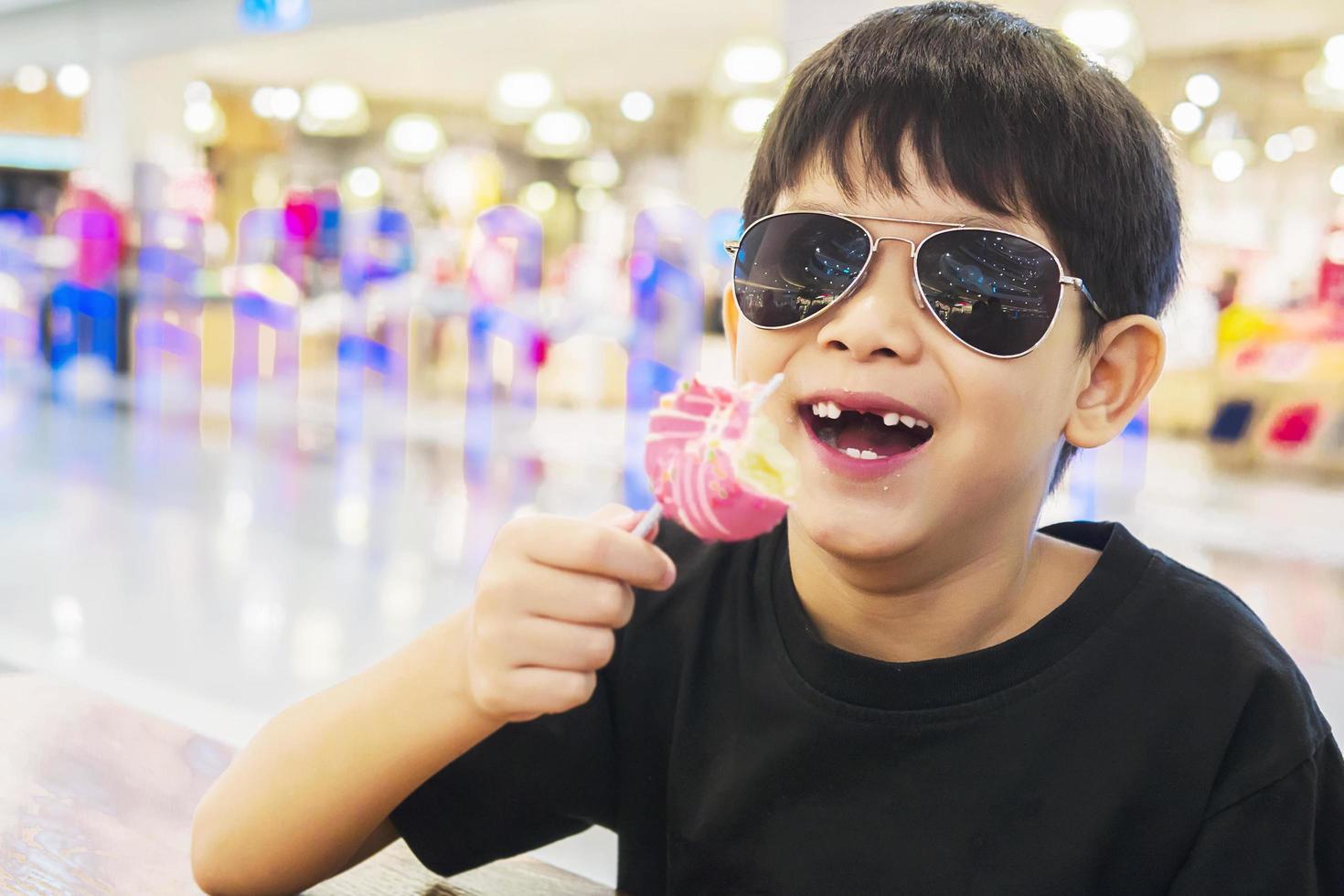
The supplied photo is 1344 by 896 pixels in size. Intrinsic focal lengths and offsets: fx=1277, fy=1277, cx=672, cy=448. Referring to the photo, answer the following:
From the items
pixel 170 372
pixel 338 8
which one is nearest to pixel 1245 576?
pixel 338 8

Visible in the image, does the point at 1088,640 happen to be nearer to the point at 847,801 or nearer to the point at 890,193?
the point at 847,801

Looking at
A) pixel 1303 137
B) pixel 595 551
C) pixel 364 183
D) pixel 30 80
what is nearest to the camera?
pixel 595 551

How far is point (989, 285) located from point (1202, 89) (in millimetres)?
10177

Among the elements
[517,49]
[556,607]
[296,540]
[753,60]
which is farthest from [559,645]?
[517,49]

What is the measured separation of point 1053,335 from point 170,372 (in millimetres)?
10619

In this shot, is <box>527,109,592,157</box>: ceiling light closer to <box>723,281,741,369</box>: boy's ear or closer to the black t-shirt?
<box>723,281,741,369</box>: boy's ear

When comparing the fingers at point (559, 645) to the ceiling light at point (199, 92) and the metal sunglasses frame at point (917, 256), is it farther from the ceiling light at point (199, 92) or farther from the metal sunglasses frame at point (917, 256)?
the ceiling light at point (199, 92)

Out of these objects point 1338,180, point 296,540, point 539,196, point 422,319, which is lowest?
point 296,540

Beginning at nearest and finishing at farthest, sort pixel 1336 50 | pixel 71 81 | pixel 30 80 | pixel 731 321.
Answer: pixel 731 321
pixel 1336 50
pixel 71 81
pixel 30 80

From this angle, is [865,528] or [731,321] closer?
[865,528]

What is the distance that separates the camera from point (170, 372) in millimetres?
10609

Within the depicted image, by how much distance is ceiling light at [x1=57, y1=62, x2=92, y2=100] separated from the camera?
474 inches

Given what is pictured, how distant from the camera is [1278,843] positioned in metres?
0.86

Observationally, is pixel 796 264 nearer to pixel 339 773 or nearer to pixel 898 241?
pixel 898 241
